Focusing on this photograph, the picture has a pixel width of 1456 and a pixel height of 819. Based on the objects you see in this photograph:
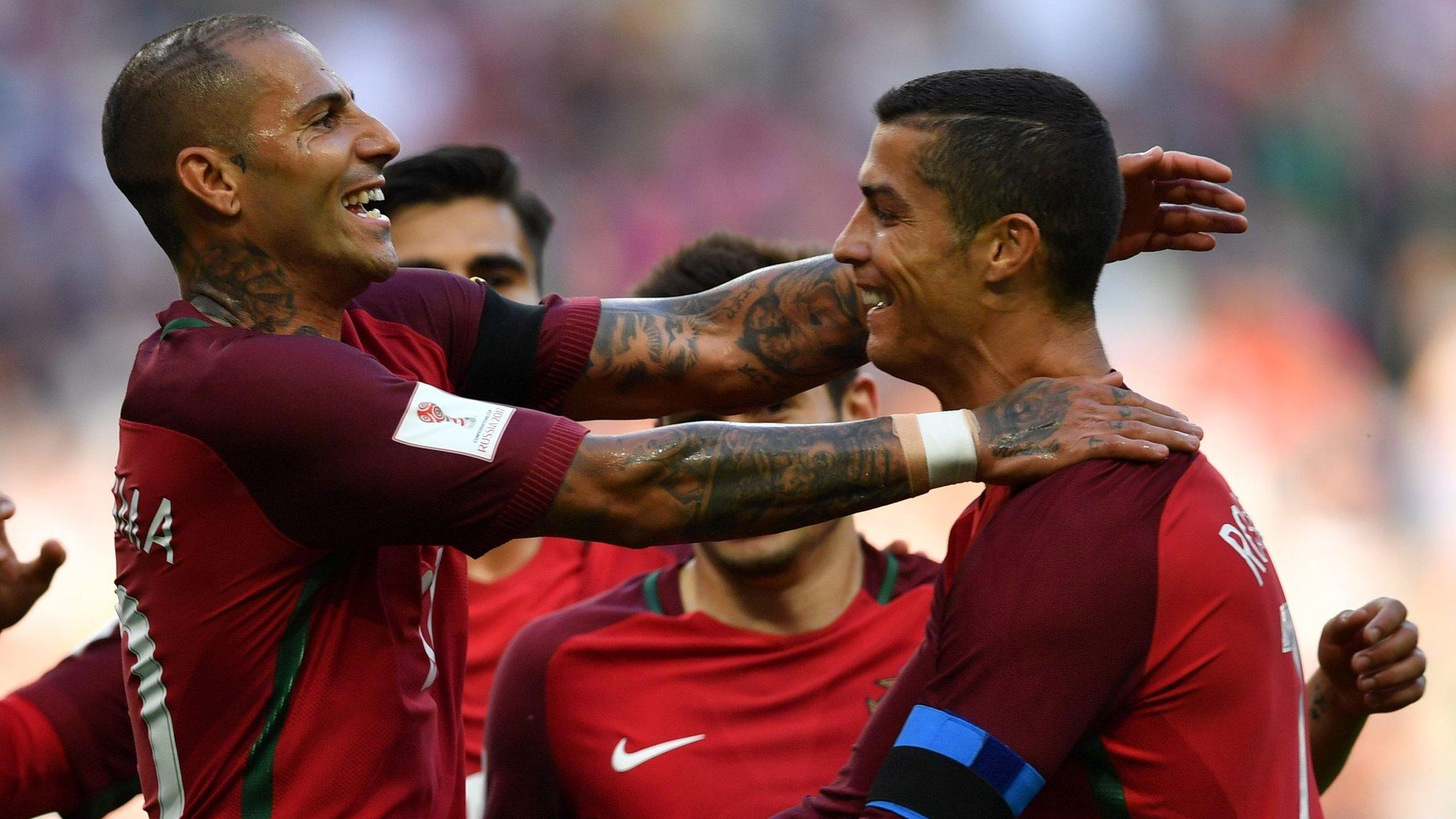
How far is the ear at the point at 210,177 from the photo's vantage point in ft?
9.52

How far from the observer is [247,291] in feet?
9.64

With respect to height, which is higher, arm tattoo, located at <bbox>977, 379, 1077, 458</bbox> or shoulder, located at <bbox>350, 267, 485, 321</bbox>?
shoulder, located at <bbox>350, 267, 485, 321</bbox>

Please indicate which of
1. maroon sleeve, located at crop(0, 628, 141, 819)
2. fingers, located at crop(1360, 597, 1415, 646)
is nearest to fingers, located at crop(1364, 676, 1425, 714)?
fingers, located at crop(1360, 597, 1415, 646)

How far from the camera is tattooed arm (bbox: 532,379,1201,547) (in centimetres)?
270

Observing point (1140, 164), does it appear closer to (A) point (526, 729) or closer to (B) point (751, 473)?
(B) point (751, 473)

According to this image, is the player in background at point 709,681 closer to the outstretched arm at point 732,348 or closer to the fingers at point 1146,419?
the outstretched arm at point 732,348

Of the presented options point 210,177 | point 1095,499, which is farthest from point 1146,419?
point 210,177

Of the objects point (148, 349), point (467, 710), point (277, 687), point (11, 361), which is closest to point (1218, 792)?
point (277, 687)

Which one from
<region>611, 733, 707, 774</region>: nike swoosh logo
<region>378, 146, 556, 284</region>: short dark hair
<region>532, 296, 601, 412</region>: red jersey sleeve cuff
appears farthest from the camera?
<region>378, 146, 556, 284</region>: short dark hair

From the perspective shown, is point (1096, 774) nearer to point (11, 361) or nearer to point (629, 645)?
point (629, 645)

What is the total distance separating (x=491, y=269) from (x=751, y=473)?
9.02ft

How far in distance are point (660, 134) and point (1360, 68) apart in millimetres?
4332

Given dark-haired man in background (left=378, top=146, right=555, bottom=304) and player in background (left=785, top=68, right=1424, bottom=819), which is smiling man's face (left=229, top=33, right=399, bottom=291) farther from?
dark-haired man in background (left=378, top=146, right=555, bottom=304)

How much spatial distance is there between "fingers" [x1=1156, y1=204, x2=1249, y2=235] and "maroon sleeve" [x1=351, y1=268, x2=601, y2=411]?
48.0 inches
